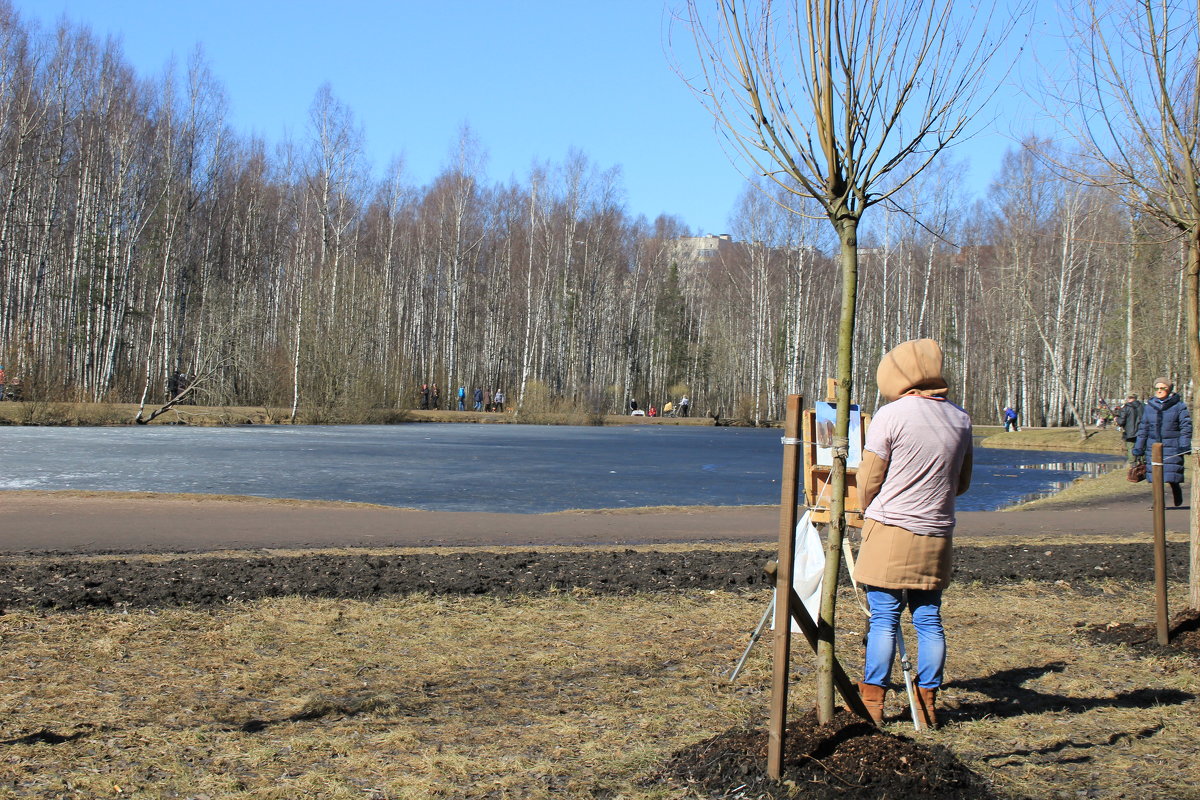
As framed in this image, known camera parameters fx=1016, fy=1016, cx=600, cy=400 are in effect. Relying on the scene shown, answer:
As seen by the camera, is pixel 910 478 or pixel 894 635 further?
pixel 894 635

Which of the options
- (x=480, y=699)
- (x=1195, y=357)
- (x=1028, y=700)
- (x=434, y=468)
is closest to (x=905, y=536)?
(x=1028, y=700)

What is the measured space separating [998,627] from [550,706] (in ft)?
12.2

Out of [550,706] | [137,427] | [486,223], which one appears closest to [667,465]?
[137,427]

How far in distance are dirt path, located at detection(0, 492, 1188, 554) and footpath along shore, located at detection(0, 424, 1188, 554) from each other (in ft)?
0.04

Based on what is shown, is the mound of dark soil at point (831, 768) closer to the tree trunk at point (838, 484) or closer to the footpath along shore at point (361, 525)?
the tree trunk at point (838, 484)

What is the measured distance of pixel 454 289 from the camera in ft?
207

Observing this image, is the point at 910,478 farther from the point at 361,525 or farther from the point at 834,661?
the point at 361,525

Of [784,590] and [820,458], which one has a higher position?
[820,458]

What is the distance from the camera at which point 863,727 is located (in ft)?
13.3

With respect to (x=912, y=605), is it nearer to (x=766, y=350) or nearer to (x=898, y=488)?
(x=898, y=488)

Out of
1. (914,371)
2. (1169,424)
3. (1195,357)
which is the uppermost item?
(1195,357)

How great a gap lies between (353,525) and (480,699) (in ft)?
27.8

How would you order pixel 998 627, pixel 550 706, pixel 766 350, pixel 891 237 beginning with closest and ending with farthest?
pixel 550 706, pixel 998 627, pixel 891 237, pixel 766 350

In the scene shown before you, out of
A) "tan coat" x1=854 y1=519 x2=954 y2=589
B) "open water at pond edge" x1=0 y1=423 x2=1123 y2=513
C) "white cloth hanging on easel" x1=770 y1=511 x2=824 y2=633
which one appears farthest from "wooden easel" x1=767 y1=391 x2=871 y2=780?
"open water at pond edge" x1=0 y1=423 x2=1123 y2=513
